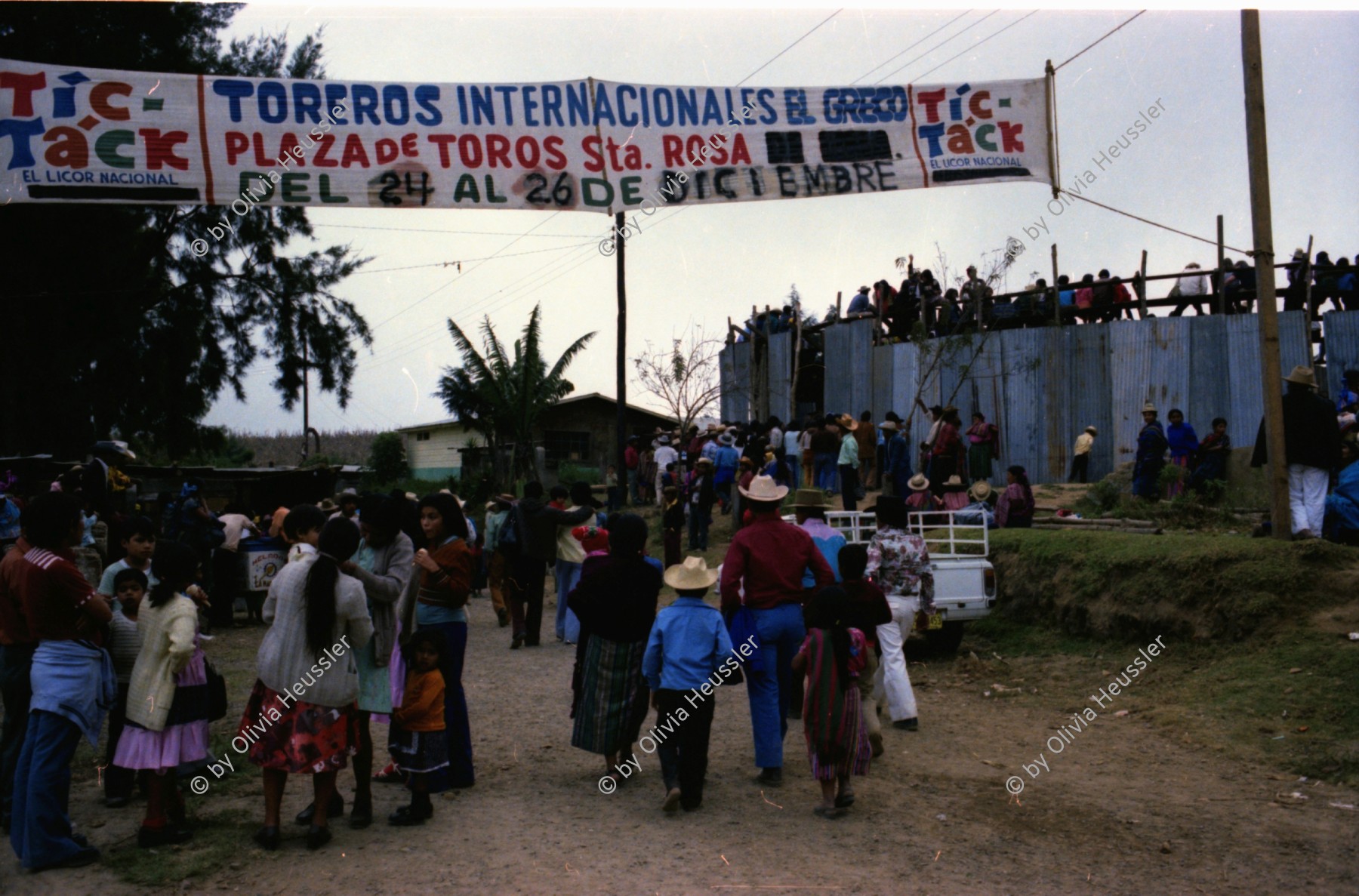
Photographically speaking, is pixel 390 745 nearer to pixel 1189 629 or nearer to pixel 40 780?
pixel 40 780

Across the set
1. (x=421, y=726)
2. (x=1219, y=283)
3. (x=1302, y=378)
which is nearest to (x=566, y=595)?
(x=421, y=726)

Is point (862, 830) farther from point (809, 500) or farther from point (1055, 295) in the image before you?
point (1055, 295)

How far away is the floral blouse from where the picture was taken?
7.95 metres

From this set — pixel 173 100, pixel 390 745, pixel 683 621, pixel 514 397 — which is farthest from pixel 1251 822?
pixel 514 397

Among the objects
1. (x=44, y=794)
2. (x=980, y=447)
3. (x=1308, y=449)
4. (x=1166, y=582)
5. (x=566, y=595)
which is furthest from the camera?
(x=980, y=447)

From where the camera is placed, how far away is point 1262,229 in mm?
8828

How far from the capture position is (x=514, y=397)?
28.4 metres

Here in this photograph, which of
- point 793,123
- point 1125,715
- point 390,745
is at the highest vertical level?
point 793,123

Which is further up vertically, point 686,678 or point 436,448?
point 436,448

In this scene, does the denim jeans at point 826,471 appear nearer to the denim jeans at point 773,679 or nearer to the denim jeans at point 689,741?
the denim jeans at point 773,679

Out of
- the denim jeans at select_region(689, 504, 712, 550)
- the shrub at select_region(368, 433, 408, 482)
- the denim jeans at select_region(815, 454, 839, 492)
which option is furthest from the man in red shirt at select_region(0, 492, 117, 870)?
the shrub at select_region(368, 433, 408, 482)

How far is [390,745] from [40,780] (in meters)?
1.63

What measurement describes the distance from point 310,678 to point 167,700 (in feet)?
2.45

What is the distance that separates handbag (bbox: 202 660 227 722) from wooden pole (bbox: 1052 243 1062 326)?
17.9 m
